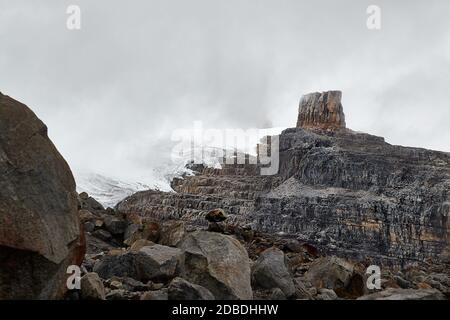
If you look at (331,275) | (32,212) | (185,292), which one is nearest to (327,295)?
(331,275)

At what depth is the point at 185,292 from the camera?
10.1m

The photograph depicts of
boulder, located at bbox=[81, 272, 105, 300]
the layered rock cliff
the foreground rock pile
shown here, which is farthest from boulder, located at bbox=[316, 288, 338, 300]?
the layered rock cliff

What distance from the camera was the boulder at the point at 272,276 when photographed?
12.7 m

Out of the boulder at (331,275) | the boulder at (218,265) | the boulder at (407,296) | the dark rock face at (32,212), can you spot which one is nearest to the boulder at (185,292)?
the boulder at (218,265)

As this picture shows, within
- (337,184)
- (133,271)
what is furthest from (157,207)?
(133,271)

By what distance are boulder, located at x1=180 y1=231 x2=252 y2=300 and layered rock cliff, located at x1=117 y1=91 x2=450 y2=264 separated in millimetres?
123374

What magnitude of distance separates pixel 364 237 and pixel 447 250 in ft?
73.2

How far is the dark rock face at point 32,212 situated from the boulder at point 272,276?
4.85 meters

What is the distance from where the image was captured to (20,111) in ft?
34.7

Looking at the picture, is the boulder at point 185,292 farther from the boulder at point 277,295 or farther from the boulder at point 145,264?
the boulder at point 277,295

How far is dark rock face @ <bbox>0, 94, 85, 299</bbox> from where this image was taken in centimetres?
924

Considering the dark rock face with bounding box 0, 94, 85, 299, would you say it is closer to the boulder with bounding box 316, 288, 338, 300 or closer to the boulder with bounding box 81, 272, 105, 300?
the boulder with bounding box 81, 272, 105, 300
